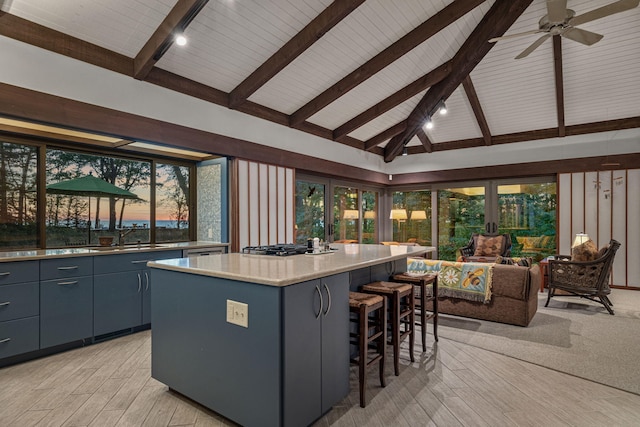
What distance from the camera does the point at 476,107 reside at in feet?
21.1

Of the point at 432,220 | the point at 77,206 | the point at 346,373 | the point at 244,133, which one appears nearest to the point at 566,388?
the point at 346,373

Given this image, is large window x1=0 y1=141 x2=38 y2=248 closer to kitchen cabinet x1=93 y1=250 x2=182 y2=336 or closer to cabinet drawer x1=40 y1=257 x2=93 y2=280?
cabinet drawer x1=40 y1=257 x2=93 y2=280

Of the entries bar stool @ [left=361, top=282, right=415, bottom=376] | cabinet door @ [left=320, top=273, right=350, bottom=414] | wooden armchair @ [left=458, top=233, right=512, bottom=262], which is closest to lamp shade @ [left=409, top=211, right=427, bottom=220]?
wooden armchair @ [left=458, top=233, right=512, bottom=262]

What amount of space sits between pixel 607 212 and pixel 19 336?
8583 mm

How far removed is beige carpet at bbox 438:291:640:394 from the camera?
291cm

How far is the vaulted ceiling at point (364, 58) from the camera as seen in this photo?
321 cm

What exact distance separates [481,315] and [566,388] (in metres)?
1.69

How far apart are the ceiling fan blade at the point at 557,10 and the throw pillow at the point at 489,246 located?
4.55 metres

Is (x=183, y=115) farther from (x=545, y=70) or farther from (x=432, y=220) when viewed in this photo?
(x=432, y=220)

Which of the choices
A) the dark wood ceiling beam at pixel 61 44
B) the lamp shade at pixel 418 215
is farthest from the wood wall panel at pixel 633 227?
the dark wood ceiling beam at pixel 61 44

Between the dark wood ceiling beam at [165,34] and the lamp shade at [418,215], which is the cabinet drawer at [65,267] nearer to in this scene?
the dark wood ceiling beam at [165,34]

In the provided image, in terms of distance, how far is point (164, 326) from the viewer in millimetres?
2486

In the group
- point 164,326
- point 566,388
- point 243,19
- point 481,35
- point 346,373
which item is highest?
point 481,35

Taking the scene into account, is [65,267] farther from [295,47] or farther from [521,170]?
[521,170]
